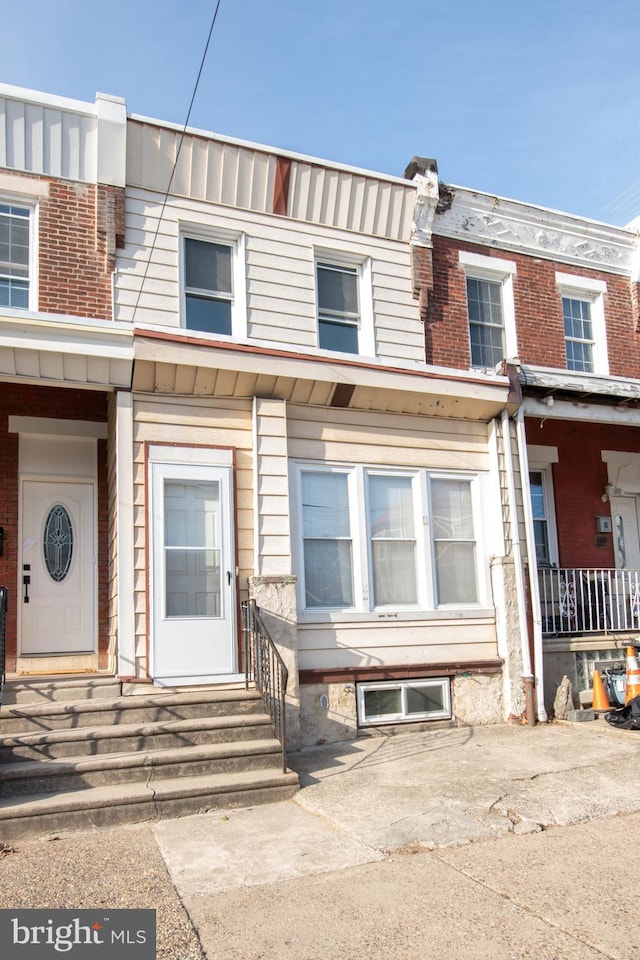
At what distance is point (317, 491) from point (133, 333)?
264 cm

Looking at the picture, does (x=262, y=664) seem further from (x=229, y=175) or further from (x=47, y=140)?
(x=47, y=140)

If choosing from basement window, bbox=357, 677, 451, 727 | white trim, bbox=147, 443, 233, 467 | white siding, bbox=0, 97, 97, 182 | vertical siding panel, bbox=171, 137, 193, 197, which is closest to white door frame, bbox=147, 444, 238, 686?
white trim, bbox=147, 443, 233, 467

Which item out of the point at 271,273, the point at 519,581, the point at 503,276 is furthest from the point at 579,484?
the point at 271,273

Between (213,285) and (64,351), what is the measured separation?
7.70 ft

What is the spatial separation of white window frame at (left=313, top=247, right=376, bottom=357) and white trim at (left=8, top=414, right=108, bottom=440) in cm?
287

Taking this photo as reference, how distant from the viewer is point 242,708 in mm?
7375

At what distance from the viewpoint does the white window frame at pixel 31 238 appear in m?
8.55

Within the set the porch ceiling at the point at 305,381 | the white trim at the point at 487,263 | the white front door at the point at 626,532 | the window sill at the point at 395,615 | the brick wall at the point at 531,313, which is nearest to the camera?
the porch ceiling at the point at 305,381

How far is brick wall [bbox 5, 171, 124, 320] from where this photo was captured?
338 inches

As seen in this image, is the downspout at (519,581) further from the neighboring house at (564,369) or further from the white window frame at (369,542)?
the white window frame at (369,542)

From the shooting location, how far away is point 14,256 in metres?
8.65

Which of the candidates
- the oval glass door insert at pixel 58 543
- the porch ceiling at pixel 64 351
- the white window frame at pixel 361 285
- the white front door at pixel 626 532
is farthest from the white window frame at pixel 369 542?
the white front door at pixel 626 532

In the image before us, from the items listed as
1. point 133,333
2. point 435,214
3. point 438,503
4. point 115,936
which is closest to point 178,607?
point 133,333

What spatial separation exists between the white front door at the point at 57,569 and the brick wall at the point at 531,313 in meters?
4.81
